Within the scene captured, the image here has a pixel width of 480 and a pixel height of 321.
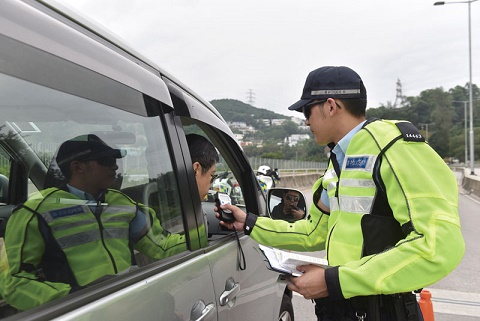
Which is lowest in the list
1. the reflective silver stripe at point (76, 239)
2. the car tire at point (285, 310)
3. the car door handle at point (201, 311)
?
the car tire at point (285, 310)

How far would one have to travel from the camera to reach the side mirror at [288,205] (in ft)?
9.36

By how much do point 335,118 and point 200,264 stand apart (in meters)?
0.86

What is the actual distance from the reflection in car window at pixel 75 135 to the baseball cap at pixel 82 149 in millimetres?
18

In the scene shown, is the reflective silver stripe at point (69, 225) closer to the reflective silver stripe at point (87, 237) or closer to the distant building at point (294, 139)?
the reflective silver stripe at point (87, 237)

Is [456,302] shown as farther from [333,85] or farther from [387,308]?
[333,85]

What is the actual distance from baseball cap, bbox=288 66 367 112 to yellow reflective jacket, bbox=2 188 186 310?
0.96 m

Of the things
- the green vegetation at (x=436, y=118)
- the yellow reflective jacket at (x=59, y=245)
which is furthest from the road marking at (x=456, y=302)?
the green vegetation at (x=436, y=118)

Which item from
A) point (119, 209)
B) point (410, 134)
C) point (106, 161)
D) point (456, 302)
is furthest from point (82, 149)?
point (456, 302)

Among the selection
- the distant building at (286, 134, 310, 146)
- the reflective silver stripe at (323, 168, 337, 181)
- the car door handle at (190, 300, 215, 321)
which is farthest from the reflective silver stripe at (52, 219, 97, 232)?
the distant building at (286, 134, 310, 146)

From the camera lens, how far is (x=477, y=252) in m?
7.48

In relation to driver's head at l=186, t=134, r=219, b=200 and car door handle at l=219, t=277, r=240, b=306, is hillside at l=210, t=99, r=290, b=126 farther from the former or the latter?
car door handle at l=219, t=277, r=240, b=306

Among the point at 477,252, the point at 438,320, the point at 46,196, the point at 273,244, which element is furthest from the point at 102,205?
the point at 477,252

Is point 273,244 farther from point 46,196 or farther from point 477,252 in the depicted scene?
point 477,252

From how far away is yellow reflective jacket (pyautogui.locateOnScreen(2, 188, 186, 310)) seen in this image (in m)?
1.10
